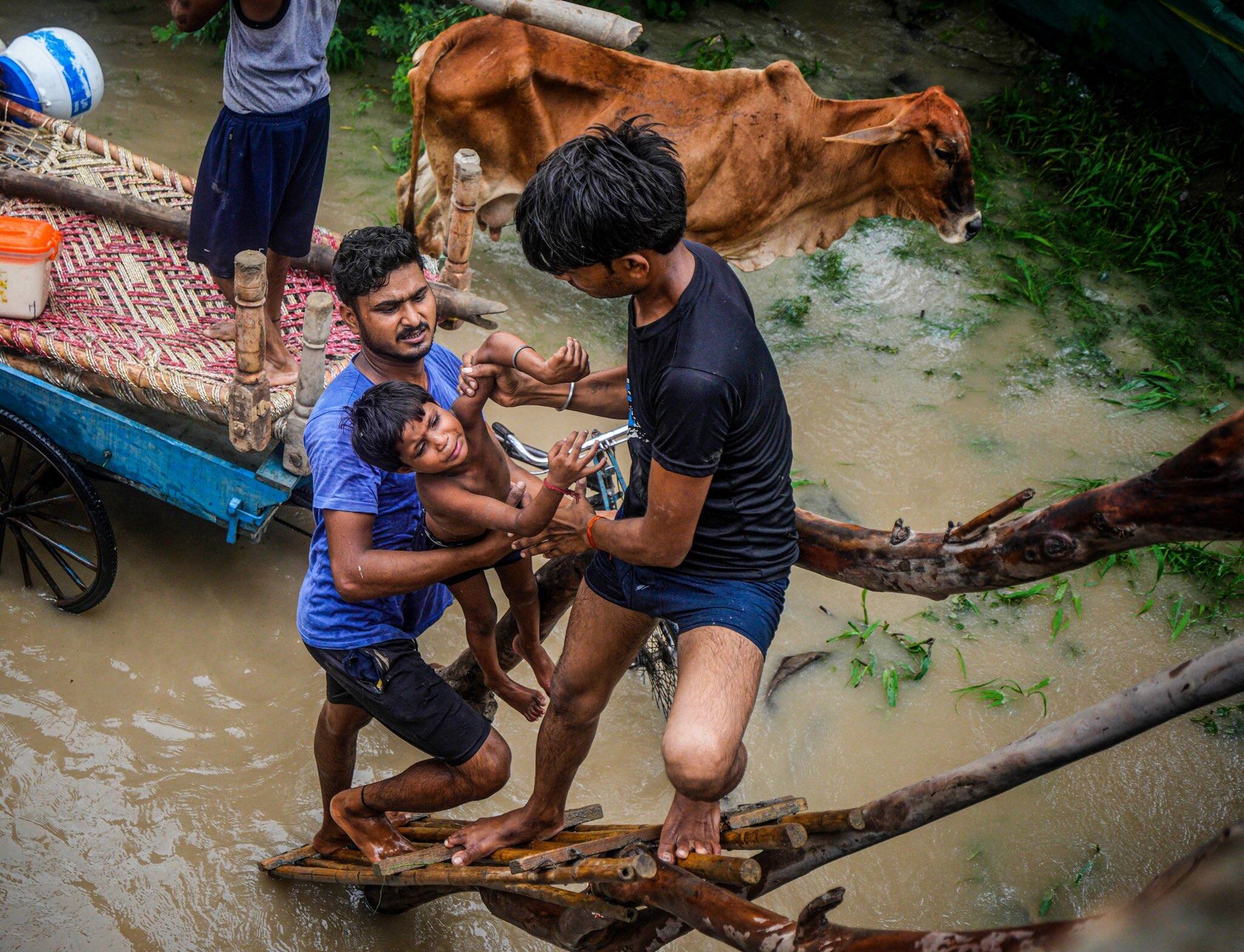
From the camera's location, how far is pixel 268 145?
3.93 meters

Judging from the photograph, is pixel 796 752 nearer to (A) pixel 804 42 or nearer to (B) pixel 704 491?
(B) pixel 704 491

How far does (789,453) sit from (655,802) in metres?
2.06

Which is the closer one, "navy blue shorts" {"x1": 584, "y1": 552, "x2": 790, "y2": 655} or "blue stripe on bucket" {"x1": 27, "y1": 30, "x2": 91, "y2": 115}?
"navy blue shorts" {"x1": 584, "y1": 552, "x2": 790, "y2": 655}

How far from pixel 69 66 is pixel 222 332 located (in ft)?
7.12

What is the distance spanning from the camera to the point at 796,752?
436 centimetres

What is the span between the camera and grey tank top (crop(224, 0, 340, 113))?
3.74 meters

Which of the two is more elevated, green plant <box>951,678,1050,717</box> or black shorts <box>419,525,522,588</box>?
black shorts <box>419,525,522,588</box>

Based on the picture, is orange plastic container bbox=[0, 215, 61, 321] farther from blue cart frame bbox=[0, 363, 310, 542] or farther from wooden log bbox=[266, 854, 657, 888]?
wooden log bbox=[266, 854, 657, 888]

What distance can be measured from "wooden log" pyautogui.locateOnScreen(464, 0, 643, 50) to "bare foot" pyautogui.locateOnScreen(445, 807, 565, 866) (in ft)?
9.88

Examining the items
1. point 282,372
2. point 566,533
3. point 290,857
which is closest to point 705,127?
point 282,372

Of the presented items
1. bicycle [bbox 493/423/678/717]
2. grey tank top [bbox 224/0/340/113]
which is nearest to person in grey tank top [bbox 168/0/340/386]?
grey tank top [bbox 224/0/340/113]

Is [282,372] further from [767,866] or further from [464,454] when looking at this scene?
[767,866]

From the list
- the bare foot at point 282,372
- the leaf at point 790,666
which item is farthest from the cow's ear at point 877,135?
the bare foot at point 282,372

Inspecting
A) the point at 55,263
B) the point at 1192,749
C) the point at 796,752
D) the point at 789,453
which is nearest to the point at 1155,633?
the point at 1192,749
